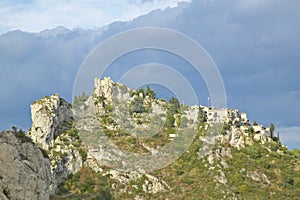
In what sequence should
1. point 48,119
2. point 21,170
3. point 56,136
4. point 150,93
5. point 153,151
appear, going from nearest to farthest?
point 21,170 → point 48,119 → point 56,136 → point 153,151 → point 150,93

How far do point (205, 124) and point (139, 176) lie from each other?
24505 millimetres

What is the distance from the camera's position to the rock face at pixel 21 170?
3694 cm

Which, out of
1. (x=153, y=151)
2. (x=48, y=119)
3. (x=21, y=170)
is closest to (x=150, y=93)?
(x=153, y=151)

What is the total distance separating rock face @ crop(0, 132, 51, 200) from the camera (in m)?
36.9

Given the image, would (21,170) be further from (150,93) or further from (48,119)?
(150,93)

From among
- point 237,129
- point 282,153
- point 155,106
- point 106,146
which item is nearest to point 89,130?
point 106,146

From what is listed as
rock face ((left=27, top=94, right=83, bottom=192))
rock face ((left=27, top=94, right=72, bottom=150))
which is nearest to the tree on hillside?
rock face ((left=27, top=94, right=72, bottom=150))

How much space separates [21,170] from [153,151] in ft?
190

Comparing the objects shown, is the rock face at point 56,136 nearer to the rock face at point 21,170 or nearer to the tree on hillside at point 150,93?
the tree on hillside at point 150,93

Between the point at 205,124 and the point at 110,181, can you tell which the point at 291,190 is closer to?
the point at 205,124

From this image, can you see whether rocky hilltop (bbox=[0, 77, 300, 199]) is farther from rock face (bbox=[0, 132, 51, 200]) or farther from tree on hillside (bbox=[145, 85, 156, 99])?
rock face (bbox=[0, 132, 51, 200])

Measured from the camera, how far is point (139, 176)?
87.6 meters

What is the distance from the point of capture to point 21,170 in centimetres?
3838

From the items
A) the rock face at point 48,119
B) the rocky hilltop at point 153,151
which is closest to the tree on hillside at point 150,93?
the rocky hilltop at point 153,151
